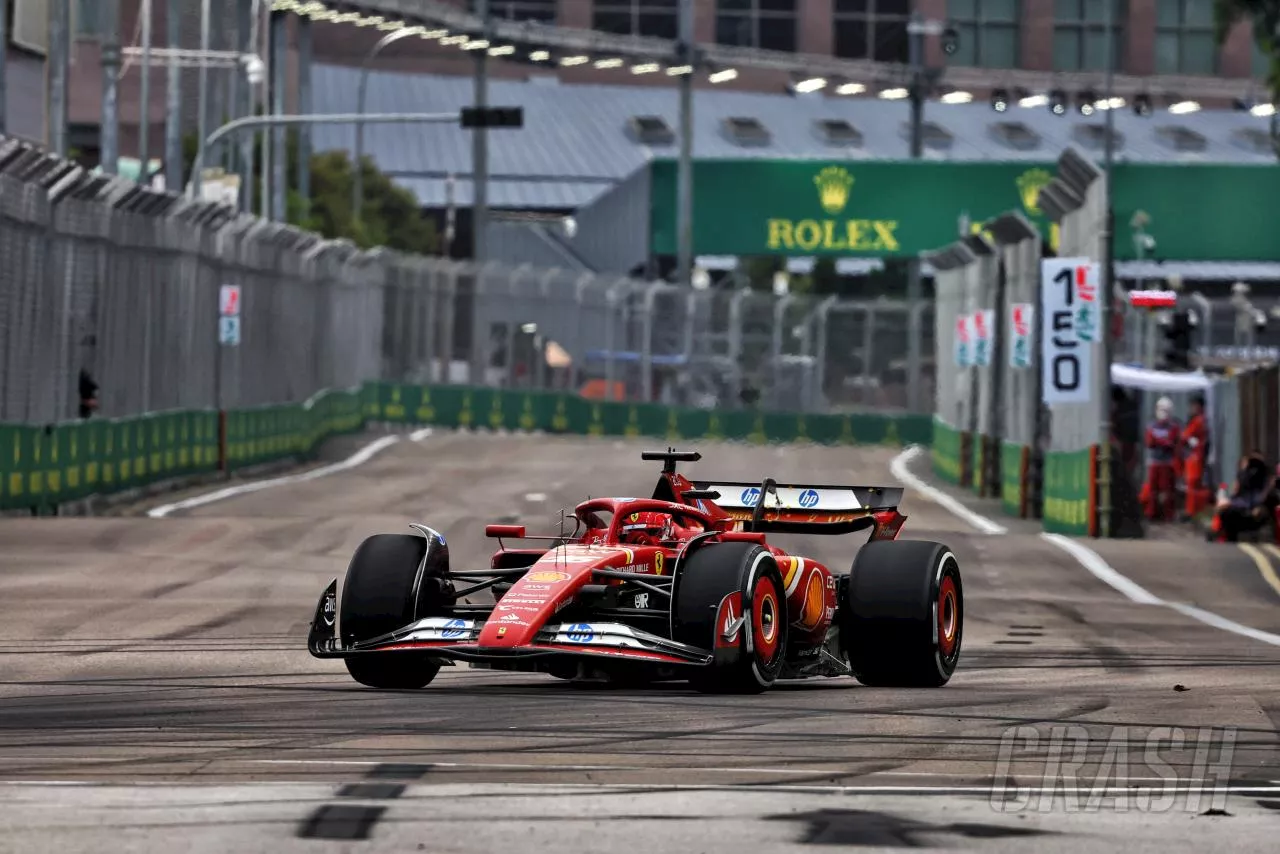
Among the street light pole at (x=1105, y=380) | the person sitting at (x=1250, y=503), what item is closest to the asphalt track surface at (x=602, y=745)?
the street light pole at (x=1105, y=380)

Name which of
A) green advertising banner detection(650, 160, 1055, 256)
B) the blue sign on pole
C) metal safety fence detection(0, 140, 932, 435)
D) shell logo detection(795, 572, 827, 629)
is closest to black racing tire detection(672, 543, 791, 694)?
shell logo detection(795, 572, 827, 629)

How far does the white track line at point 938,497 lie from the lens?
1168 inches

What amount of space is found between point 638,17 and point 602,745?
278 ft

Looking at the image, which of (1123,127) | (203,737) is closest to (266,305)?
(203,737)

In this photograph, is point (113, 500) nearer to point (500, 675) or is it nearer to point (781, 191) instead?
point (500, 675)

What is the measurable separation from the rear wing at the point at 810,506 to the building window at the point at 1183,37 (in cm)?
8603

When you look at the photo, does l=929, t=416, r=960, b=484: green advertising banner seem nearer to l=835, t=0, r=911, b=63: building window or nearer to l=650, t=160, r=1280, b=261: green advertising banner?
l=650, t=160, r=1280, b=261: green advertising banner

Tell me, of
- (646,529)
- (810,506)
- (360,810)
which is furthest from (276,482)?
(360,810)

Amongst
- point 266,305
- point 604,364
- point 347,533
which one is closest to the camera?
point 347,533

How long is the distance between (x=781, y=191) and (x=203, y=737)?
5388 cm

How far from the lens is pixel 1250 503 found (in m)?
27.1

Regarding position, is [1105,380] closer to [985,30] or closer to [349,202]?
[349,202]

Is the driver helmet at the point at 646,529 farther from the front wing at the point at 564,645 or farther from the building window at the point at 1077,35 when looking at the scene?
the building window at the point at 1077,35

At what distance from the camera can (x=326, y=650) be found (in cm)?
1124
